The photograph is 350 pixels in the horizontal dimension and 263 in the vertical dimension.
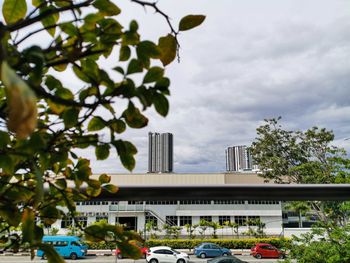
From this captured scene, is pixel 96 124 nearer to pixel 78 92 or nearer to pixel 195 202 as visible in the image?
pixel 78 92

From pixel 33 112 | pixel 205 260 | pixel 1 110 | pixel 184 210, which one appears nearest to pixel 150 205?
pixel 184 210

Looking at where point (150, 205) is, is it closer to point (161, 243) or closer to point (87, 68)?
point (161, 243)

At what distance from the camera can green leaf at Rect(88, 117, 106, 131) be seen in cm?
58

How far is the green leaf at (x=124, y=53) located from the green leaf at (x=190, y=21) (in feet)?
0.40

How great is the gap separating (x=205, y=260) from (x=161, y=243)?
22cm

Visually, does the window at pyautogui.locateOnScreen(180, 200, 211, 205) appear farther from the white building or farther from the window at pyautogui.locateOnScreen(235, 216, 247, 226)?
the window at pyautogui.locateOnScreen(235, 216, 247, 226)

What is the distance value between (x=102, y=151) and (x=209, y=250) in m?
0.85

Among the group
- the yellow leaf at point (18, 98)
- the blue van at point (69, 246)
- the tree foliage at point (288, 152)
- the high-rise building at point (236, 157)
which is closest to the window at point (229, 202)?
the blue van at point (69, 246)

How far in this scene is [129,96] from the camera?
0.40m

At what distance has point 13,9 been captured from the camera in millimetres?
521

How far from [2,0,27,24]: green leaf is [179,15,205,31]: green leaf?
334 millimetres

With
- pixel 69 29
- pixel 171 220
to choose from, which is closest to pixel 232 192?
pixel 171 220

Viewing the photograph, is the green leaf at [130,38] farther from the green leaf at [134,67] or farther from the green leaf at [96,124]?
the green leaf at [96,124]

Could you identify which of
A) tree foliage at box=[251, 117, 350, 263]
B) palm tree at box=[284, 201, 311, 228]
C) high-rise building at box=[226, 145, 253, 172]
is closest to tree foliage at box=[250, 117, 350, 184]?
tree foliage at box=[251, 117, 350, 263]
